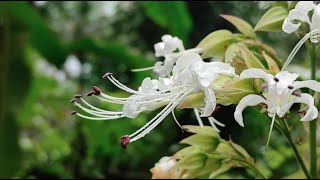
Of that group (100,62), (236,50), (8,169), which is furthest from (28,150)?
(236,50)

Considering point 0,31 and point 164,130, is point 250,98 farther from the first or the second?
point 0,31

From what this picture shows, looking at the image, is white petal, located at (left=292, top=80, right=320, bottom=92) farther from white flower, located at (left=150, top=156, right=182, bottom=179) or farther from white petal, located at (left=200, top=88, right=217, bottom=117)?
white flower, located at (left=150, top=156, right=182, bottom=179)

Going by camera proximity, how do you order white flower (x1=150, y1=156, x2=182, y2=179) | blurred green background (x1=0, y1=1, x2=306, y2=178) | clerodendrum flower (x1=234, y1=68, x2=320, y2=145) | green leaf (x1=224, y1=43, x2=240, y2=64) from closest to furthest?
clerodendrum flower (x1=234, y1=68, x2=320, y2=145) → green leaf (x1=224, y1=43, x2=240, y2=64) → white flower (x1=150, y1=156, x2=182, y2=179) → blurred green background (x1=0, y1=1, x2=306, y2=178)

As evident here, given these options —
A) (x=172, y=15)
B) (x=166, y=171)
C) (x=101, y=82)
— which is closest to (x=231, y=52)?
(x=166, y=171)

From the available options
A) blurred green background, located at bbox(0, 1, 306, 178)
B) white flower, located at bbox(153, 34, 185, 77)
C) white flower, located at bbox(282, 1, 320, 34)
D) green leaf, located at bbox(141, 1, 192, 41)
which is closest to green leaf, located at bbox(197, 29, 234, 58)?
white flower, located at bbox(153, 34, 185, 77)

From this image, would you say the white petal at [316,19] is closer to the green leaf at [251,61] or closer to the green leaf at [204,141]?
the green leaf at [251,61]

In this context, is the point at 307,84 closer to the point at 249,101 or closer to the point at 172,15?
the point at 249,101

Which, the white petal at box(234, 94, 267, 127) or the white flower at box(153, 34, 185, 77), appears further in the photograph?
the white flower at box(153, 34, 185, 77)
